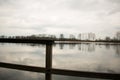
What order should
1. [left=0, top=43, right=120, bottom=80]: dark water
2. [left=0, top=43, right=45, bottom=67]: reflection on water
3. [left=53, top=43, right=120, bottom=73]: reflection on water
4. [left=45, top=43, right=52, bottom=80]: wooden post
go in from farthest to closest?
[left=0, top=43, right=45, bottom=67]: reflection on water, [left=53, top=43, right=120, bottom=73]: reflection on water, [left=0, top=43, right=120, bottom=80]: dark water, [left=45, top=43, right=52, bottom=80]: wooden post

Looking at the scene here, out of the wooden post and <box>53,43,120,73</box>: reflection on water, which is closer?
the wooden post

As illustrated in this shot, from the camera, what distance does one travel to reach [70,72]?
219cm

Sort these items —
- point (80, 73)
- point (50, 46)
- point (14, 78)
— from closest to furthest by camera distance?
point (80, 73) < point (50, 46) < point (14, 78)

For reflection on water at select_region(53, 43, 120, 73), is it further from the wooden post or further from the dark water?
the wooden post

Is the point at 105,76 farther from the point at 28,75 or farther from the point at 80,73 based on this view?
the point at 28,75

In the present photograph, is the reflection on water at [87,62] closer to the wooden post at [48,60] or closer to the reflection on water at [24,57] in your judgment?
the reflection on water at [24,57]

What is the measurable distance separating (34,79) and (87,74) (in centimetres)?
589

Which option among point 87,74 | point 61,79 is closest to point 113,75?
point 87,74

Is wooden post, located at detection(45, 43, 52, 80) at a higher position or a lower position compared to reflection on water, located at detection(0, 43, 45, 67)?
higher

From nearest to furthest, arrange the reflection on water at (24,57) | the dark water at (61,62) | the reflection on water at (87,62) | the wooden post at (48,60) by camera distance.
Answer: the wooden post at (48,60), the dark water at (61,62), the reflection on water at (87,62), the reflection on water at (24,57)

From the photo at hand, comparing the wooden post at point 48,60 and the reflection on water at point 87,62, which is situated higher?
the wooden post at point 48,60

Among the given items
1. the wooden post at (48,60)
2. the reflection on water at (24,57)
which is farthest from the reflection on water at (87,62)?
the wooden post at (48,60)

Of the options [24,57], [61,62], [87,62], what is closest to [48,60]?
[61,62]

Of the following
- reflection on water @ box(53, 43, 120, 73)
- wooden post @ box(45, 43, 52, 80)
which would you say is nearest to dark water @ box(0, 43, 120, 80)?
reflection on water @ box(53, 43, 120, 73)
